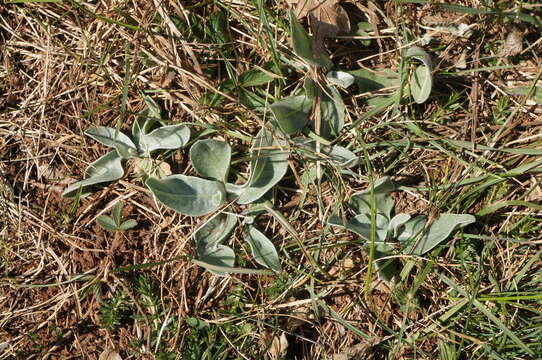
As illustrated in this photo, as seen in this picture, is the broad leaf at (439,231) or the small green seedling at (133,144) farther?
the small green seedling at (133,144)

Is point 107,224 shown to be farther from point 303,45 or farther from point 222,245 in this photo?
point 303,45

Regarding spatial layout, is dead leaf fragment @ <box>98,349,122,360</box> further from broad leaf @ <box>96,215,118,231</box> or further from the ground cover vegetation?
broad leaf @ <box>96,215,118,231</box>

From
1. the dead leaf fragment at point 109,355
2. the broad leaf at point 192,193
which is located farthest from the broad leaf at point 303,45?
the dead leaf fragment at point 109,355

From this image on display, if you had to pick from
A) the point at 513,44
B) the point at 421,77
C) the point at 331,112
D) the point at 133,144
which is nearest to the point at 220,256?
the point at 133,144

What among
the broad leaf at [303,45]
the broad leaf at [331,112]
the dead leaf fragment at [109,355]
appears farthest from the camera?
the dead leaf fragment at [109,355]

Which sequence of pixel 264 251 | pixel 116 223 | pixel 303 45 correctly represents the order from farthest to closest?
pixel 116 223
pixel 264 251
pixel 303 45

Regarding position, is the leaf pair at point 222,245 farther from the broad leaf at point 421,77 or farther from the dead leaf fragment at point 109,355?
A: the broad leaf at point 421,77

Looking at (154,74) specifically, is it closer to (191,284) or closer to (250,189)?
(250,189)
